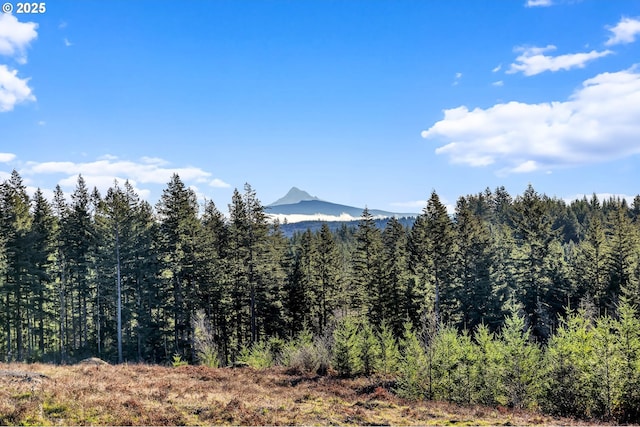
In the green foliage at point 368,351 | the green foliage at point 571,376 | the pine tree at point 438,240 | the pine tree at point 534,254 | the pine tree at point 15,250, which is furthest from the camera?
the pine tree at point 534,254

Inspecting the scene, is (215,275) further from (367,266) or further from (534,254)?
(534,254)

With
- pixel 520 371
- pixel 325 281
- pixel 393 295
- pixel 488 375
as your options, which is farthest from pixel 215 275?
pixel 520 371

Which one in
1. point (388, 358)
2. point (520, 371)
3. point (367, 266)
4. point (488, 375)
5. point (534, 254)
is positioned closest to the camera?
point (520, 371)

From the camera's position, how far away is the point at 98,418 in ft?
40.0

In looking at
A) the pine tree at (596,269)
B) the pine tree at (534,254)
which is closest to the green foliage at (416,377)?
the pine tree at (534,254)

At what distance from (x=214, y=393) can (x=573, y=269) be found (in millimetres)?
54613

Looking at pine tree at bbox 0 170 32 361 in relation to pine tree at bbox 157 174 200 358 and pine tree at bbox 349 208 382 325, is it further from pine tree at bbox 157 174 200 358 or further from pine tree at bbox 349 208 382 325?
pine tree at bbox 349 208 382 325

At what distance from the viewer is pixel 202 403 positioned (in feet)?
50.0

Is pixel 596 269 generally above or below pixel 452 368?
above

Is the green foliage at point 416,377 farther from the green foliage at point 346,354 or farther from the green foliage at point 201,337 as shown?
the green foliage at point 201,337

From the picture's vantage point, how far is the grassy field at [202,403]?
12555 millimetres

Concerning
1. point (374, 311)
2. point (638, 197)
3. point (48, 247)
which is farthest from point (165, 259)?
point (638, 197)

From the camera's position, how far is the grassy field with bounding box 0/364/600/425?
1255 cm

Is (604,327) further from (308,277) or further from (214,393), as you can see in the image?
(308,277)
